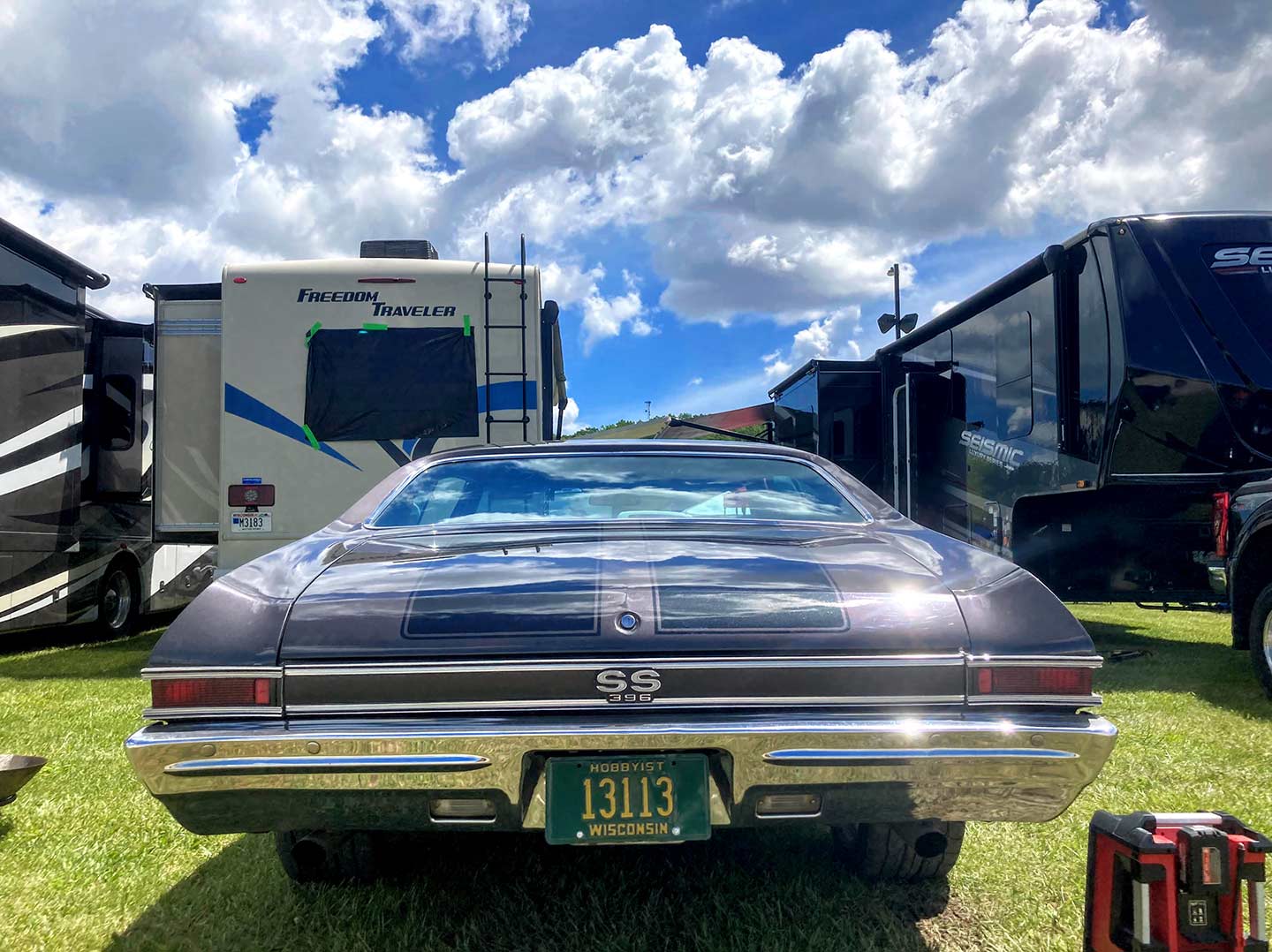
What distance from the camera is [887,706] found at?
2.09m

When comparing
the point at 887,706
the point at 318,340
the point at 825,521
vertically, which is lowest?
the point at 887,706

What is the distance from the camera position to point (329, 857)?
2.74 metres

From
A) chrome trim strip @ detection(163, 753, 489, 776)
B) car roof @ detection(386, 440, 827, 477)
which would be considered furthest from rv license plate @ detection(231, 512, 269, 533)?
chrome trim strip @ detection(163, 753, 489, 776)

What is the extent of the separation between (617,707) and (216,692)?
90 cm

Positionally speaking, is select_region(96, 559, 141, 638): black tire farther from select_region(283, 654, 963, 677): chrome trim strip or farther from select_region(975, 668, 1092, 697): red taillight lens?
select_region(975, 668, 1092, 697): red taillight lens

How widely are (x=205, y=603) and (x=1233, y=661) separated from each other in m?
6.89

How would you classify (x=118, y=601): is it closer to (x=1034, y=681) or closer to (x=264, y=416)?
(x=264, y=416)

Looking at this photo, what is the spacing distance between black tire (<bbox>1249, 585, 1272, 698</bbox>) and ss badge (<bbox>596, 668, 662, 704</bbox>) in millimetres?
4452

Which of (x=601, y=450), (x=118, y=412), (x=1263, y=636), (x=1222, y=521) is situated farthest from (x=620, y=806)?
(x=118, y=412)

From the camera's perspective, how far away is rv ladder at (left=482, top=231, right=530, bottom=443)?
22.2ft

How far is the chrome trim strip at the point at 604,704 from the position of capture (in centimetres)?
206

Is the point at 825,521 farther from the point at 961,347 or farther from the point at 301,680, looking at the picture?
the point at 961,347

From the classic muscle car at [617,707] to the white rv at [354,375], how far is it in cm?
458

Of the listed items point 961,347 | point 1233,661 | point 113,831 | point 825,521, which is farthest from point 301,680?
point 961,347
